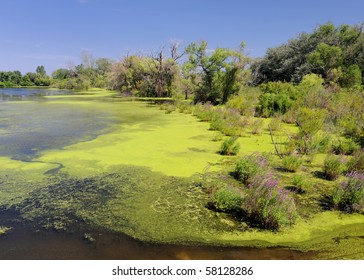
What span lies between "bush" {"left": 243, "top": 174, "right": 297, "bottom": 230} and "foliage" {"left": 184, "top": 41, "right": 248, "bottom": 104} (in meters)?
19.7

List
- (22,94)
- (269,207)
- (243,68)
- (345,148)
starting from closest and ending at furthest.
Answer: (269,207)
(345,148)
(243,68)
(22,94)

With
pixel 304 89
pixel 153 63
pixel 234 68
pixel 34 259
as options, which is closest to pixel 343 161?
pixel 34 259

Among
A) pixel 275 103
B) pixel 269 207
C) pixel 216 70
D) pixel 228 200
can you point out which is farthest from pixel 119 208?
pixel 216 70

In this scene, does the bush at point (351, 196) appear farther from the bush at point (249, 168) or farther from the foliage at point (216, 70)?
the foliage at point (216, 70)

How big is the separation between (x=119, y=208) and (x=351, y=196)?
3.94 metres

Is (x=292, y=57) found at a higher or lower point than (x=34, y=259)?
higher

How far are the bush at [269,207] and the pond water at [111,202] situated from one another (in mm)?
405

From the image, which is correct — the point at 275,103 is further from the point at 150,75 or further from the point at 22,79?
the point at 22,79

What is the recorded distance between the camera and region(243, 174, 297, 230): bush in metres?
4.23

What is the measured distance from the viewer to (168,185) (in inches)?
232

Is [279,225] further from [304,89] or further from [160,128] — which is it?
[304,89]

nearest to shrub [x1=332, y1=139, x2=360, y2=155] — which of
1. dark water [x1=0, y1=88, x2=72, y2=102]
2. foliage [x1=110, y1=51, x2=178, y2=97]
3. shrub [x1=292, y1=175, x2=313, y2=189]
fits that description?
shrub [x1=292, y1=175, x2=313, y2=189]

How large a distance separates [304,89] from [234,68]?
260 inches

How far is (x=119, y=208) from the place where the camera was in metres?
4.89
